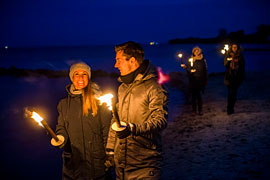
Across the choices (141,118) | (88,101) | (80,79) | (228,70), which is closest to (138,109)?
(141,118)

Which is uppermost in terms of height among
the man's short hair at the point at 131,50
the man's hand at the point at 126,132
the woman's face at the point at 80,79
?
the man's short hair at the point at 131,50

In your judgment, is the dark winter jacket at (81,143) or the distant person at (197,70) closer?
the dark winter jacket at (81,143)

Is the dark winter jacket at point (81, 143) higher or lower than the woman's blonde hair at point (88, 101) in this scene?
lower

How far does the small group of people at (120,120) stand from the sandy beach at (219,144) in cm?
223

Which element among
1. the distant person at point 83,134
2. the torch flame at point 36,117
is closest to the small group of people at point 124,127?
the distant person at point 83,134

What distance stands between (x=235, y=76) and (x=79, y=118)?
20.0 ft

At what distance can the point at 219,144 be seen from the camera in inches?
250

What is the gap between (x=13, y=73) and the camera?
32719 mm

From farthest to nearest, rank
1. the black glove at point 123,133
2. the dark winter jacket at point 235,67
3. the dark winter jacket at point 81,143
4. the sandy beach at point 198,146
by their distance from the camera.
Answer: the dark winter jacket at point 235,67 < the sandy beach at point 198,146 < the dark winter jacket at point 81,143 < the black glove at point 123,133

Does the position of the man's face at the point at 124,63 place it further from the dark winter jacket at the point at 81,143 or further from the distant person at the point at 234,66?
the distant person at the point at 234,66

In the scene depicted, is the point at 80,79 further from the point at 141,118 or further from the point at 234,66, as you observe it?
the point at 234,66

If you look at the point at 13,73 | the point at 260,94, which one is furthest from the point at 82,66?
the point at 13,73

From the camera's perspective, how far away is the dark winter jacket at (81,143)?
334 cm

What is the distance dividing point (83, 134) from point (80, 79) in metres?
0.83
